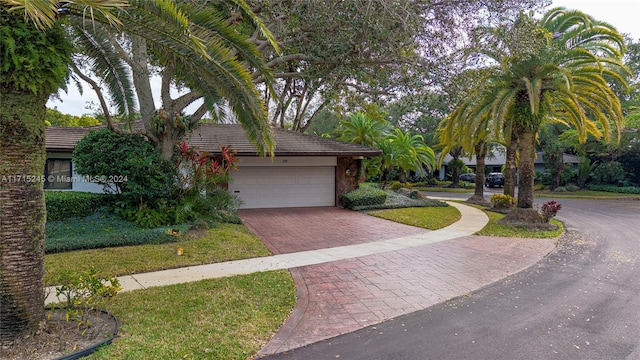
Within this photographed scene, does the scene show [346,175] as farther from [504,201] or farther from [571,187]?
[571,187]

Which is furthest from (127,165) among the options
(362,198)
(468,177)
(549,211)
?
(468,177)

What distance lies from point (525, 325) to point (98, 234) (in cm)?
940

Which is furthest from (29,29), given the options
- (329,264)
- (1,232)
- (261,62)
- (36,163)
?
(329,264)

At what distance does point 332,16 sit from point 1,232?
8.23m

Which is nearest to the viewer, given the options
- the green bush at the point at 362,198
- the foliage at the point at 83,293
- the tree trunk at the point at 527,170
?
the foliage at the point at 83,293

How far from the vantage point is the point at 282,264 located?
26.3 ft

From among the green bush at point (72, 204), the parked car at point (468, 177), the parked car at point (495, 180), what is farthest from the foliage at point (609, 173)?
the green bush at point (72, 204)

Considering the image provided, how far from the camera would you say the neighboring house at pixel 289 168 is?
1628cm

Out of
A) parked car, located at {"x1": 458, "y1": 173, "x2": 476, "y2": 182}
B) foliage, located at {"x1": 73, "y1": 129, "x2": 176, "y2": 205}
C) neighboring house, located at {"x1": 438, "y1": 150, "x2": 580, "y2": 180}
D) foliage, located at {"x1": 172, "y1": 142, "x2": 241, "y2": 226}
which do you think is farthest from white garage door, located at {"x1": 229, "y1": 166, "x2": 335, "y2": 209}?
parked car, located at {"x1": 458, "y1": 173, "x2": 476, "y2": 182}

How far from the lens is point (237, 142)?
55.0 ft

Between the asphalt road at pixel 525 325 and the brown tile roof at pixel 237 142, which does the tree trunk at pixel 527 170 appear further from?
the brown tile roof at pixel 237 142

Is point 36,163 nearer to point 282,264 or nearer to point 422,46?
point 282,264

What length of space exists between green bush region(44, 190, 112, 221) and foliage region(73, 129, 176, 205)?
69 centimetres

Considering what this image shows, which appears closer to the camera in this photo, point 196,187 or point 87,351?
point 87,351
